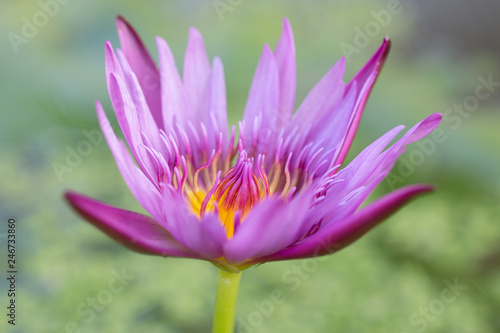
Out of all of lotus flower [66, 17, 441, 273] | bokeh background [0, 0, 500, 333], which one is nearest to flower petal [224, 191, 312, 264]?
lotus flower [66, 17, 441, 273]

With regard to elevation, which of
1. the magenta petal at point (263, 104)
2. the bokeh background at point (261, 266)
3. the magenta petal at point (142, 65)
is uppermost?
the magenta petal at point (142, 65)

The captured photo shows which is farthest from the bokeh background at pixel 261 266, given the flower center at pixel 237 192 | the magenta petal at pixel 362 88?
the magenta petal at pixel 362 88

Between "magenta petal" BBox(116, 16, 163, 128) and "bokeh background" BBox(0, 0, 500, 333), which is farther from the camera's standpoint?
"bokeh background" BBox(0, 0, 500, 333)

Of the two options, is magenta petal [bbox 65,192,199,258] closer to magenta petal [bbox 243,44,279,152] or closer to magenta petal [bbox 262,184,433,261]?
magenta petal [bbox 262,184,433,261]

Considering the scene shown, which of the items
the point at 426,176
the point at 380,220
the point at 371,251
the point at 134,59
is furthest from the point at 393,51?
the point at 380,220

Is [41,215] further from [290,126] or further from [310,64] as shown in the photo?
[310,64]

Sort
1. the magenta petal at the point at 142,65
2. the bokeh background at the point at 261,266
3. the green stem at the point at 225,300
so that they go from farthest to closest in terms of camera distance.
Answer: the bokeh background at the point at 261,266 → the magenta petal at the point at 142,65 → the green stem at the point at 225,300

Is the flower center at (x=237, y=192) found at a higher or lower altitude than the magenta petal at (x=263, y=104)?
lower

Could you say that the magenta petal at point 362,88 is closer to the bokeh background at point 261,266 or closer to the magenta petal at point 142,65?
the magenta petal at point 142,65
